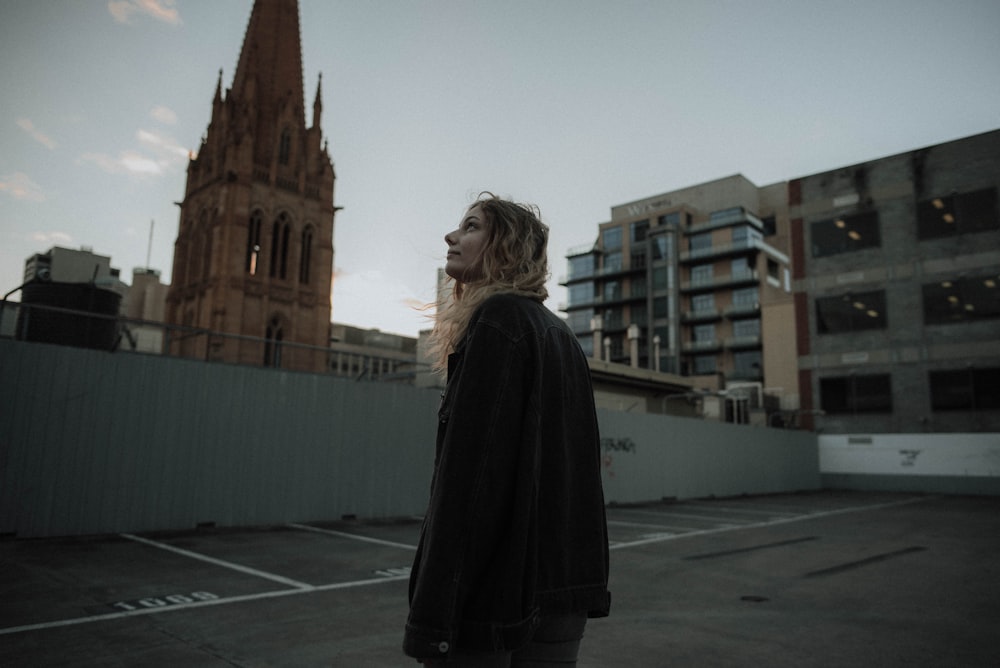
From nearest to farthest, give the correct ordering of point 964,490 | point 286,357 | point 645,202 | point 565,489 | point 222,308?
point 565,489
point 964,490
point 286,357
point 222,308
point 645,202

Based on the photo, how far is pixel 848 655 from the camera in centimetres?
460

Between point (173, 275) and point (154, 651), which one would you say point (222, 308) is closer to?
point (173, 275)

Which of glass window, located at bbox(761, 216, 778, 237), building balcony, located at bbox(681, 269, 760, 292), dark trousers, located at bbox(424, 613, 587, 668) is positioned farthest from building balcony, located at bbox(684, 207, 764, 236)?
dark trousers, located at bbox(424, 613, 587, 668)

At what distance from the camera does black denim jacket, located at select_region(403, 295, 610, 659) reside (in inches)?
55.7

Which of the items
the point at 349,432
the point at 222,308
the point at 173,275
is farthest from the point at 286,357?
the point at 349,432

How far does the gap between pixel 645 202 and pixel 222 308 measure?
4295 centimetres

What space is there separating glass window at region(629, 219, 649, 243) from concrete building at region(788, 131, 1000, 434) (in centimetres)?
3330

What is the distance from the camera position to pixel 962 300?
27.4 meters

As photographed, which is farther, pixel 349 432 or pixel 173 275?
pixel 173 275

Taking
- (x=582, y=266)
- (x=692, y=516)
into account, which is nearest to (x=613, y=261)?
(x=582, y=266)

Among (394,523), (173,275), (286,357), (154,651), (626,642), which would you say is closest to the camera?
(154,651)

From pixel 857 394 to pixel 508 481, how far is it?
108 ft

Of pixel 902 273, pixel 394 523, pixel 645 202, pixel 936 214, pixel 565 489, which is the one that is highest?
pixel 645 202

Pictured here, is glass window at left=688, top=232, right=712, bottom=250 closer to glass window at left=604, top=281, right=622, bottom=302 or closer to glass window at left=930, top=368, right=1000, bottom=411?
glass window at left=604, top=281, right=622, bottom=302
